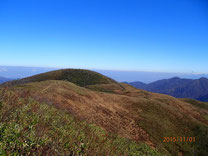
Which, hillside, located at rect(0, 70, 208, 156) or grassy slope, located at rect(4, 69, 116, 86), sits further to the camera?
grassy slope, located at rect(4, 69, 116, 86)

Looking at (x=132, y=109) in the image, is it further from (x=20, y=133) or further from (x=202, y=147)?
(x=20, y=133)

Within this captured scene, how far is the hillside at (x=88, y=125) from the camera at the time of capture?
17.2 ft

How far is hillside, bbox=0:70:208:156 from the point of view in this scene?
5.24 meters

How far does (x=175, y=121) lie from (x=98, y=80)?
6643 cm

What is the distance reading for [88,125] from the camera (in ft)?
33.8

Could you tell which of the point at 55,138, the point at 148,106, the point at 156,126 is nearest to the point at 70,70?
the point at 148,106
